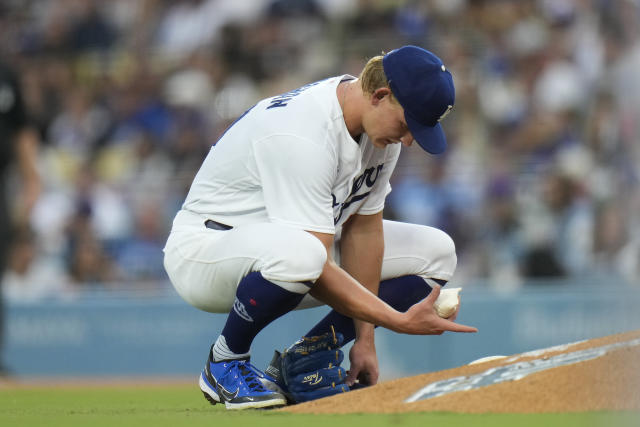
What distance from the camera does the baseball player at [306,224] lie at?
381 cm

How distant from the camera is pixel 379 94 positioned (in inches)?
154

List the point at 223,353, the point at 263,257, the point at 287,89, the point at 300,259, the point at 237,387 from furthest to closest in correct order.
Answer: the point at 287,89 < the point at 223,353 < the point at 237,387 < the point at 263,257 < the point at 300,259

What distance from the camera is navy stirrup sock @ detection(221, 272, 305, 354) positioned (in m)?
3.86

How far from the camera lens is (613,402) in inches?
138

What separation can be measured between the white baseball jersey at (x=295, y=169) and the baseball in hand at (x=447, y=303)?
52cm

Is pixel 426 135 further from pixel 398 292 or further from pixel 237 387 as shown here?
pixel 237 387

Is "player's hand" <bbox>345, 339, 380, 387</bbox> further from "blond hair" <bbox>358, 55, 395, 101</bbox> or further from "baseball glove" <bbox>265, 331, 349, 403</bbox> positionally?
"blond hair" <bbox>358, 55, 395, 101</bbox>

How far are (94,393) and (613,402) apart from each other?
13.4 feet

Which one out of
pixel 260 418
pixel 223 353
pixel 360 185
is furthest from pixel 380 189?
pixel 260 418

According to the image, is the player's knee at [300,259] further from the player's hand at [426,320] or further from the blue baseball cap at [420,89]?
the blue baseball cap at [420,89]

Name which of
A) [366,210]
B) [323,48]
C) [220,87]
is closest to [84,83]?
[220,87]

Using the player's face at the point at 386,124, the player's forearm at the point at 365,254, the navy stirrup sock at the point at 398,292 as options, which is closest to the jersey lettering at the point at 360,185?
the player's forearm at the point at 365,254

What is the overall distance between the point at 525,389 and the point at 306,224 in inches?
39.8

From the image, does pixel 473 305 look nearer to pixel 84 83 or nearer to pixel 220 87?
pixel 220 87
